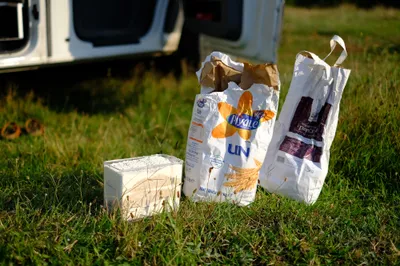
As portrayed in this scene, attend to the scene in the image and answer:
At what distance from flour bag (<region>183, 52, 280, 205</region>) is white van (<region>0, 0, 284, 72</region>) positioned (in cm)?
120

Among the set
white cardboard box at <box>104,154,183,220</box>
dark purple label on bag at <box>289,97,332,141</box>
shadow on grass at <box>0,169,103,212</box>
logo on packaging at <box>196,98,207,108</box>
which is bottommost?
shadow on grass at <box>0,169,103,212</box>

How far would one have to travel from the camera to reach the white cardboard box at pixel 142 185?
204 cm

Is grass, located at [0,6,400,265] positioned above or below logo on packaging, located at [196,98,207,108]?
below

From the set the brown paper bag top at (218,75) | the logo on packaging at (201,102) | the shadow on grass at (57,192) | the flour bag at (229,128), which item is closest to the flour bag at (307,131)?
the flour bag at (229,128)

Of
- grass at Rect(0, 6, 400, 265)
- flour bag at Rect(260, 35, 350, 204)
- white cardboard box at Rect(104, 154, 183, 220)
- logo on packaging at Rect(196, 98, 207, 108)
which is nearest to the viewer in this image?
grass at Rect(0, 6, 400, 265)

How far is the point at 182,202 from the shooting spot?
7.46 feet

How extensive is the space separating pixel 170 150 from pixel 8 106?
47.4 inches

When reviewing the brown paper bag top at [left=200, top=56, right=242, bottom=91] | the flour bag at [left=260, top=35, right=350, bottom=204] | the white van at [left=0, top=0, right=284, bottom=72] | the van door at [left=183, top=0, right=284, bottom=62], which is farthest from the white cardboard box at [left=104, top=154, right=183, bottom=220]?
the van door at [left=183, top=0, right=284, bottom=62]

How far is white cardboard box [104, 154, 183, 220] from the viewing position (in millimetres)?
2045

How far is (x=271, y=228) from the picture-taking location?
6.89 feet

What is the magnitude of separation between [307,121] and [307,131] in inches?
1.8

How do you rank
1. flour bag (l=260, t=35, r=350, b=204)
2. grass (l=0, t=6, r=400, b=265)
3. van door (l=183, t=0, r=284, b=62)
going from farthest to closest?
1. van door (l=183, t=0, r=284, b=62)
2. flour bag (l=260, t=35, r=350, b=204)
3. grass (l=0, t=6, r=400, b=265)

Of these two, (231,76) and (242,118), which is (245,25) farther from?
(242,118)

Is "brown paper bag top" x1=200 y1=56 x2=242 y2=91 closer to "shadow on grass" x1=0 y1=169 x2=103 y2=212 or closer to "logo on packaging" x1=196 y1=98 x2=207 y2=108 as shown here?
"logo on packaging" x1=196 y1=98 x2=207 y2=108
